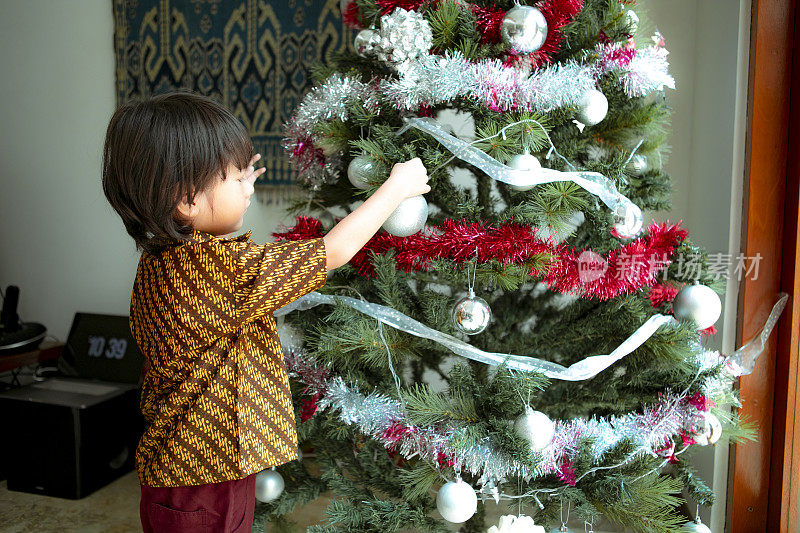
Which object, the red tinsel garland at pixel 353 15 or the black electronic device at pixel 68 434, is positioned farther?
the black electronic device at pixel 68 434

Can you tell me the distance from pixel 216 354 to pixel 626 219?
0.58 metres

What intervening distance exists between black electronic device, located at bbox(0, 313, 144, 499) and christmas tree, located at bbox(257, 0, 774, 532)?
3.34ft

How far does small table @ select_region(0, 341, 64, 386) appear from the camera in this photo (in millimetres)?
1851

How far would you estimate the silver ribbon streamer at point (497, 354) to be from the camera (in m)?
0.82

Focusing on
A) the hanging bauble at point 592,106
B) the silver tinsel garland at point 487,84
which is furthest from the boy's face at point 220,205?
the hanging bauble at point 592,106

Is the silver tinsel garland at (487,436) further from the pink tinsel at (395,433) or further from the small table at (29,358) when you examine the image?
the small table at (29,358)

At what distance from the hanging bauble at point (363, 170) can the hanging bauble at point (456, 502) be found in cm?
44

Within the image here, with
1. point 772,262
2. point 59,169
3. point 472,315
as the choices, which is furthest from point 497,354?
point 59,169

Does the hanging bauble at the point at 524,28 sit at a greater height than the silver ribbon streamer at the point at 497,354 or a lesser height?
greater

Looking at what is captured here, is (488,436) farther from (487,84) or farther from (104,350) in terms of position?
(104,350)

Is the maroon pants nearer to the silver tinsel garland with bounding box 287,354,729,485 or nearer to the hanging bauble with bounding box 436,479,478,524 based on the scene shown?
the silver tinsel garland with bounding box 287,354,729,485

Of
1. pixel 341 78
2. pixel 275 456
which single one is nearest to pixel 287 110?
pixel 341 78

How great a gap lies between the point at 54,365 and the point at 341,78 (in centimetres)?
174

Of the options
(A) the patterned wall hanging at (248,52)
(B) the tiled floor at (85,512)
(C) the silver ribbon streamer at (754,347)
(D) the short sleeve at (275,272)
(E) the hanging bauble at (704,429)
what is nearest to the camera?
(D) the short sleeve at (275,272)
